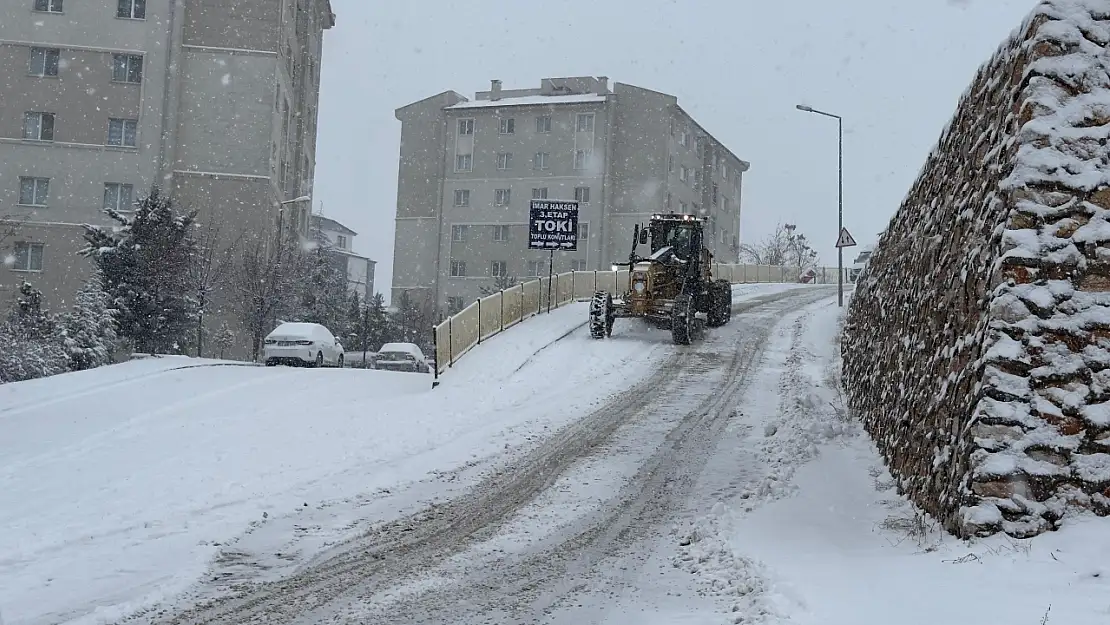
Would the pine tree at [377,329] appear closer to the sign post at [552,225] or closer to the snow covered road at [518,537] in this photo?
the sign post at [552,225]

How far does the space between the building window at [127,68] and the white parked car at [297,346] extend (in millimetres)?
21685

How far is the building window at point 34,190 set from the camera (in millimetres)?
43125

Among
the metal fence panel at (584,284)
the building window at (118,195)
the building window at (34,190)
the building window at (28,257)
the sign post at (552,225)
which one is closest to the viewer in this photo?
the sign post at (552,225)

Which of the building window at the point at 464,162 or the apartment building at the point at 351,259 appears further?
the apartment building at the point at 351,259

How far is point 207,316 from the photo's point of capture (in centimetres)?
4097

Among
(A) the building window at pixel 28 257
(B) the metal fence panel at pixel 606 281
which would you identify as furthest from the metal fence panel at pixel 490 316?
(A) the building window at pixel 28 257

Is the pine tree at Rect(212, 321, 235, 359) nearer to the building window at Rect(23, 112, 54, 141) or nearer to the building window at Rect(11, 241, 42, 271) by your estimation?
the building window at Rect(11, 241, 42, 271)

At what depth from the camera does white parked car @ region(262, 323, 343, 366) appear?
91.7 ft

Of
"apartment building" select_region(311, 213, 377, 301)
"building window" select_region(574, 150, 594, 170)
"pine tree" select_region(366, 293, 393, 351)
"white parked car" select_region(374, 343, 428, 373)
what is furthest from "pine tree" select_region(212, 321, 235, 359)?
"apartment building" select_region(311, 213, 377, 301)

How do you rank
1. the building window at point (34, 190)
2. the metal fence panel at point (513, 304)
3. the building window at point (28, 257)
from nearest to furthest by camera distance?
the metal fence panel at point (513, 304)
the building window at point (28, 257)
the building window at point (34, 190)

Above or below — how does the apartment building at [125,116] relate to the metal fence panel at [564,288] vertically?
above

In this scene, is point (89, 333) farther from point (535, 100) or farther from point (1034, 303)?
point (535, 100)

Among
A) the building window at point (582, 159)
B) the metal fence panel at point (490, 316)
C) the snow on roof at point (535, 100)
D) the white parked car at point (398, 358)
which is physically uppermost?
the snow on roof at point (535, 100)

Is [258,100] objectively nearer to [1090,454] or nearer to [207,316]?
[207,316]
